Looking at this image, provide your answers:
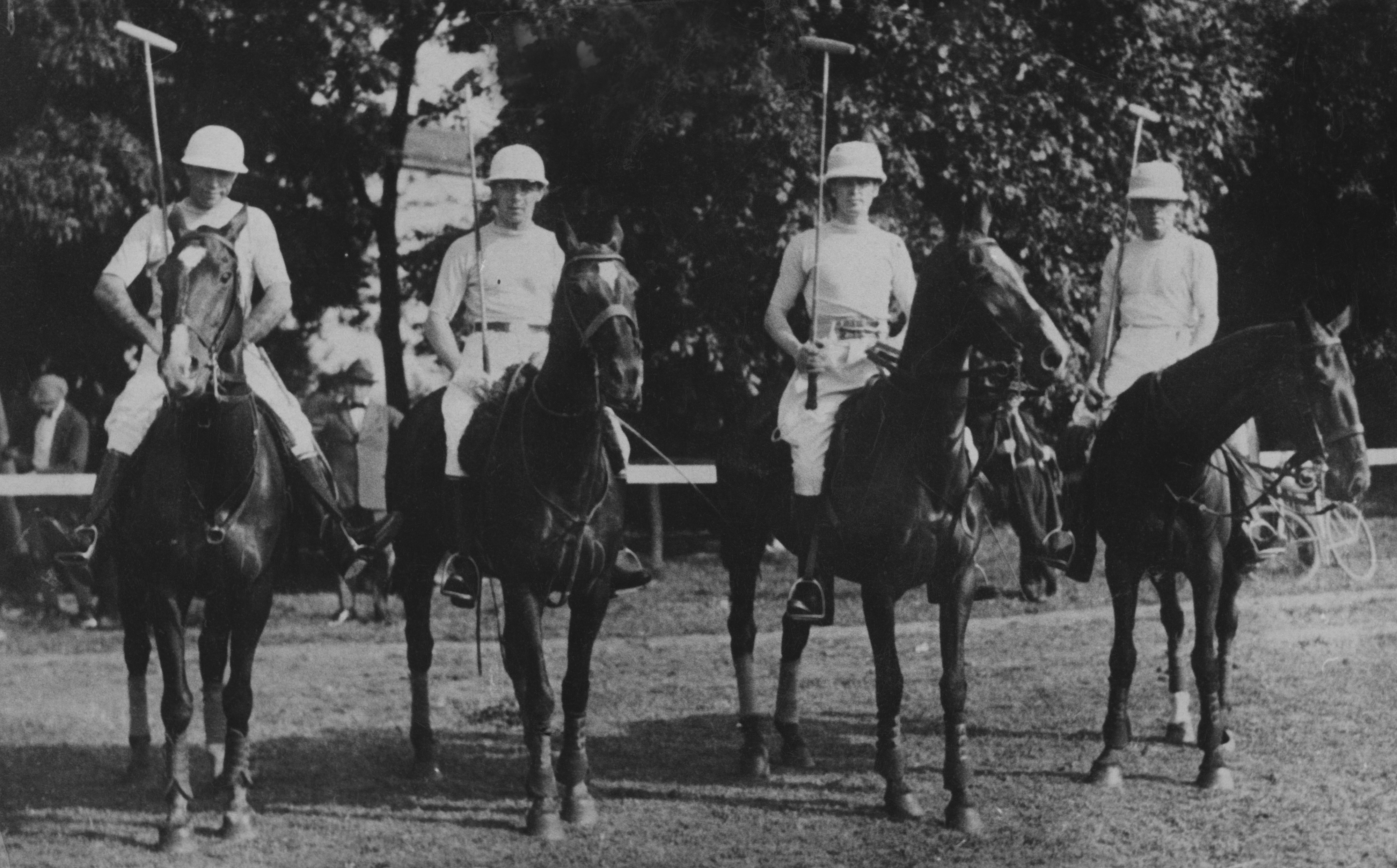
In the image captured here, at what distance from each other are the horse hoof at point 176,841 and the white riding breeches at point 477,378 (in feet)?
6.99

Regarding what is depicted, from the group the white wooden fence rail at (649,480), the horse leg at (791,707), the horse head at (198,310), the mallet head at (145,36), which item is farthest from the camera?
the white wooden fence rail at (649,480)

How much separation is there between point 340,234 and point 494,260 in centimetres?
786

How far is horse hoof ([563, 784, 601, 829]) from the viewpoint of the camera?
7.60 m

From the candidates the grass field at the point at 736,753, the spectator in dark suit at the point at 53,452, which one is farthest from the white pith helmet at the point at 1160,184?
the spectator in dark suit at the point at 53,452

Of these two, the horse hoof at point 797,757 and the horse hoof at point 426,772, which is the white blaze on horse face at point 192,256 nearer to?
the horse hoof at point 426,772

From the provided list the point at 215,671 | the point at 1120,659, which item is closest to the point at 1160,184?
the point at 1120,659

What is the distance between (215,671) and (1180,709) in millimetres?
5555

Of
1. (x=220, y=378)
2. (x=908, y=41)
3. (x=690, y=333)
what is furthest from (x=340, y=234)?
(x=220, y=378)

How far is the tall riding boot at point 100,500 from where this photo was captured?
7.55 m

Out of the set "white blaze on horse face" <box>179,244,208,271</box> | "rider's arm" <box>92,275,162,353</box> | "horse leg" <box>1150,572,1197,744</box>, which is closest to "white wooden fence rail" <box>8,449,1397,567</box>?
"horse leg" <box>1150,572,1197,744</box>

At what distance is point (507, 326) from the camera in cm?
841

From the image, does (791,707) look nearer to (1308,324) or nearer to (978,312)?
(978,312)

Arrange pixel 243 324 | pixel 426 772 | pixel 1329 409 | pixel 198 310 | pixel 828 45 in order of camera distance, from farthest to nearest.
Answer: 1. pixel 426 772
2. pixel 828 45
3. pixel 1329 409
4. pixel 243 324
5. pixel 198 310

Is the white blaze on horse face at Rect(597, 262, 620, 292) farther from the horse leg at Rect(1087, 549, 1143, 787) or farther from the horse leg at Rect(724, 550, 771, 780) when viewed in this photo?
the horse leg at Rect(1087, 549, 1143, 787)
